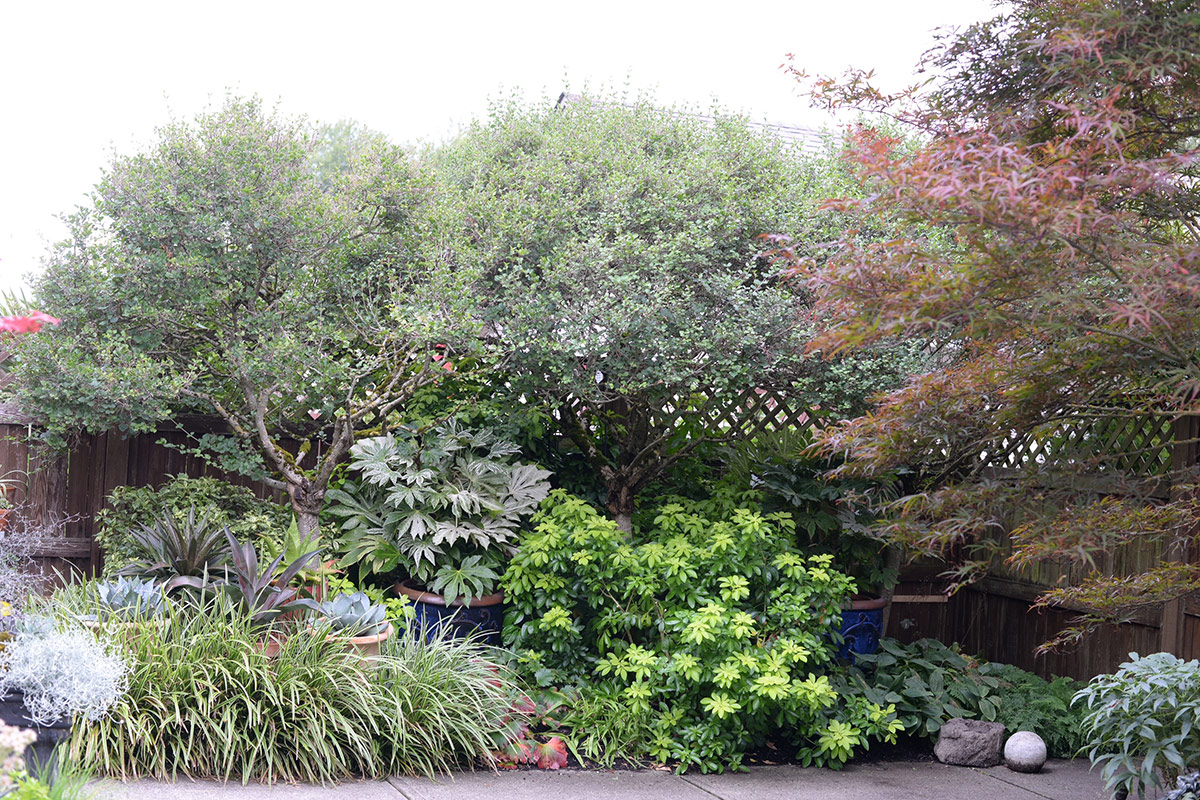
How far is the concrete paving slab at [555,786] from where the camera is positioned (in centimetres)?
389

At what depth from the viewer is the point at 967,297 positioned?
2.92 m

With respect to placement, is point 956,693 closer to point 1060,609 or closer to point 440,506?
point 1060,609

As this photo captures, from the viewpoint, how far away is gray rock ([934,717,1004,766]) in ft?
15.8

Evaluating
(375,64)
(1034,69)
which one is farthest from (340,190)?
Result: (375,64)

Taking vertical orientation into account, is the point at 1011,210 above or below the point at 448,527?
above

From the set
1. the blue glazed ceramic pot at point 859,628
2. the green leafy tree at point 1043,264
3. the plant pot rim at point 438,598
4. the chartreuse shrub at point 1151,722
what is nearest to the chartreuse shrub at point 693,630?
the plant pot rim at point 438,598

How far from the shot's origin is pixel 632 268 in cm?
512

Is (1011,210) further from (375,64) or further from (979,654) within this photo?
(375,64)

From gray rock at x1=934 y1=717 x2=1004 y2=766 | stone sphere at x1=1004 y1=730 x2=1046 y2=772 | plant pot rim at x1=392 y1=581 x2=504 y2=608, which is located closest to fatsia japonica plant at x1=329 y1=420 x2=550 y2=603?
plant pot rim at x1=392 y1=581 x2=504 y2=608

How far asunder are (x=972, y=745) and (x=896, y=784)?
23.7 inches

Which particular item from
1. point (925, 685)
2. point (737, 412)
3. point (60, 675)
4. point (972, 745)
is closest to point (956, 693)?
point (925, 685)

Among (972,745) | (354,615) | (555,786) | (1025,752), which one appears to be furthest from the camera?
(972,745)

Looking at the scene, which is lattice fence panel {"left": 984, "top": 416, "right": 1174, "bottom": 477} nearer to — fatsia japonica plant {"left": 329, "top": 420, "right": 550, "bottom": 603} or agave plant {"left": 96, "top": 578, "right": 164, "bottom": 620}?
fatsia japonica plant {"left": 329, "top": 420, "right": 550, "bottom": 603}

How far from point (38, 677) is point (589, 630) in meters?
2.62
